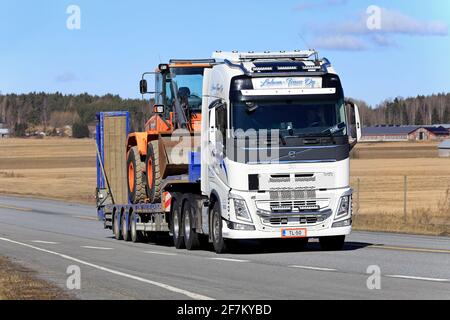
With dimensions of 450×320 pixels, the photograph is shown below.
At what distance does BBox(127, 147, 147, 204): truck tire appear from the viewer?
27.3 m

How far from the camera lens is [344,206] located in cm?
2105

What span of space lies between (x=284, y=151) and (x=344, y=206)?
1.72m

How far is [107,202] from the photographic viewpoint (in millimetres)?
31734

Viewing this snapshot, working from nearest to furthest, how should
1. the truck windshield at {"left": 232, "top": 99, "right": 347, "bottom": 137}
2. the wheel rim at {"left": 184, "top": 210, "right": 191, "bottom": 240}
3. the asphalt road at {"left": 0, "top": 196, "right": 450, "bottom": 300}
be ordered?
1. the asphalt road at {"left": 0, "top": 196, "right": 450, "bottom": 300}
2. the truck windshield at {"left": 232, "top": 99, "right": 347, "bottom": 137}
3. the wheel rim at {"left": 184, "top": 210, "right": 191, "bottom": 240}

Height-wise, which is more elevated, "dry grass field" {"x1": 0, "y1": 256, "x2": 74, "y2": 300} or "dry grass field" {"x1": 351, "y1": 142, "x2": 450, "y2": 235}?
"dry grass field" {"x1": 0, "y1": 256, "x2": 74, "y2": 300}

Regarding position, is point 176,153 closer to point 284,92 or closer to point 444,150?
point 284,92

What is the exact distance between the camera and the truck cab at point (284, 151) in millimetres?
20453

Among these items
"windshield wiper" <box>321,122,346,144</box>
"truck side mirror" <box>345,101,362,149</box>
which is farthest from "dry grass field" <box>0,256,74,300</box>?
"truck side mirror" <box>345,101,362,149</box>

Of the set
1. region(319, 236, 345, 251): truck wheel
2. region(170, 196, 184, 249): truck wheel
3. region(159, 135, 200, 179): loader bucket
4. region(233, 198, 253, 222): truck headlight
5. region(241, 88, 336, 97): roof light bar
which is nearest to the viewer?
region(241, 88, 336, 97): roof light bar

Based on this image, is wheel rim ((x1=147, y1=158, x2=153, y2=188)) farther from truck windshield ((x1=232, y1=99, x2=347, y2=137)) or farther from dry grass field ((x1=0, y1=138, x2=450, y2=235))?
dry grass field ((x1=0, y1=138, x2=450, y2=235))

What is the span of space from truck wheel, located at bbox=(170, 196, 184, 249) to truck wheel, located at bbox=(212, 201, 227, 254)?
2436 mm

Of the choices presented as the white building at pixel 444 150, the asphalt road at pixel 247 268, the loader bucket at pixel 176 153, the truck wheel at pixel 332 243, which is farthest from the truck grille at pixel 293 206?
the white building at pixel 444 150
